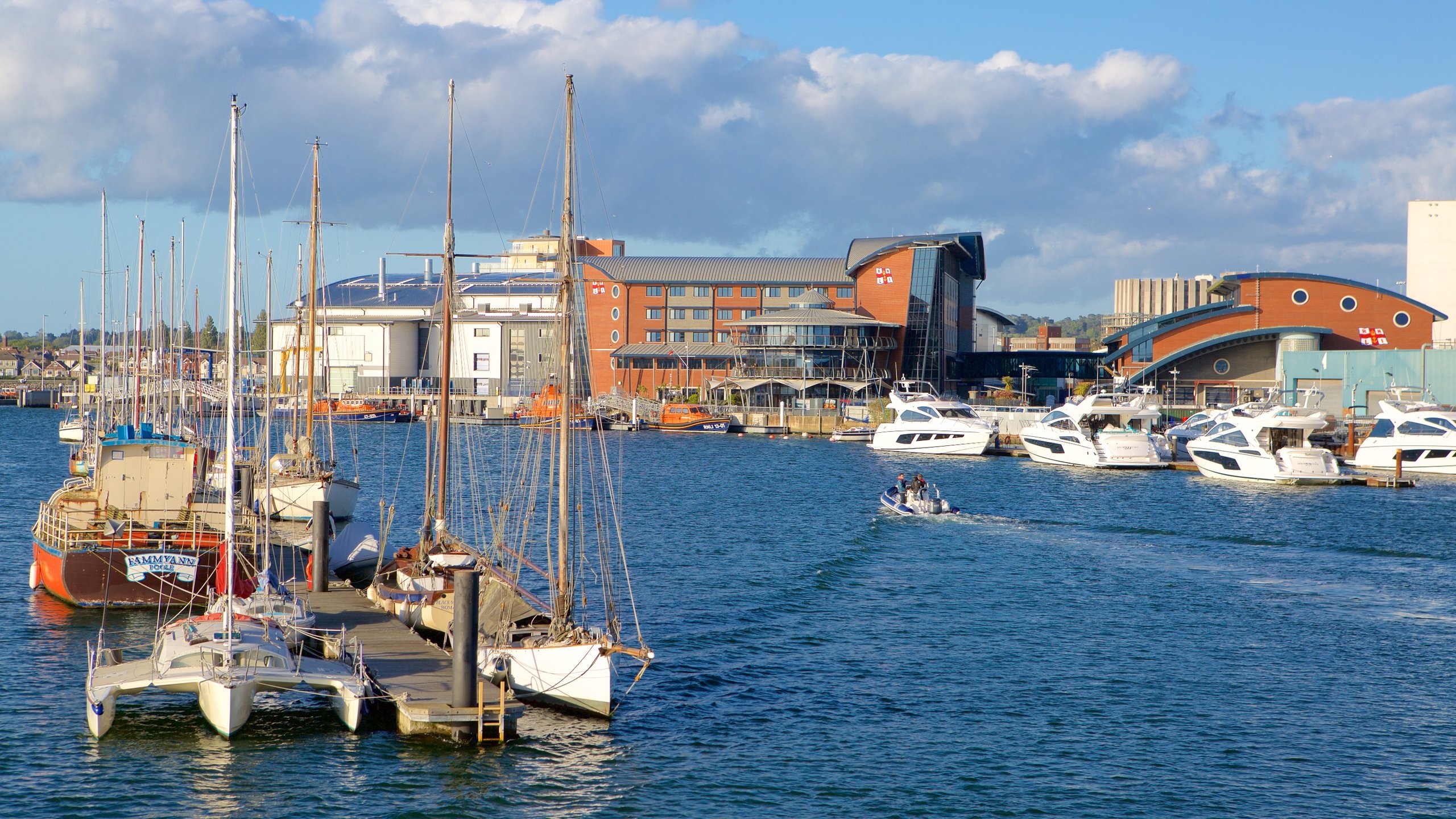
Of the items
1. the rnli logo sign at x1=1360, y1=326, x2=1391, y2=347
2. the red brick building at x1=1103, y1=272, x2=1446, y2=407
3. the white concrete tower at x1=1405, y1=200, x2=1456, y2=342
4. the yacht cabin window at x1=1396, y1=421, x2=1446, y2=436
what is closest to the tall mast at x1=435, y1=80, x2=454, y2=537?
the yacht cabin window at x1=1396, y1=421, x2=1446, y2=436

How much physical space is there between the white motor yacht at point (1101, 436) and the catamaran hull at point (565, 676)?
6107 centimetres

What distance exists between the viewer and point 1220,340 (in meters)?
106

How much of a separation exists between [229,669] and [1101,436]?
2664 inches

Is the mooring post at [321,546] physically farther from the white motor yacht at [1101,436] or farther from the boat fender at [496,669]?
the white motor yacht at [1101,436]

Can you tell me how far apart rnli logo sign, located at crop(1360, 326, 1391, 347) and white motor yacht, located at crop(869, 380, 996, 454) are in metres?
34.8

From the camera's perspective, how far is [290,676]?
22828mm

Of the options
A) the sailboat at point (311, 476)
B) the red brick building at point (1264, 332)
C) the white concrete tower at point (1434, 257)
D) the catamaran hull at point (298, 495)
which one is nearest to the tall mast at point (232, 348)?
the sailboat at point (311, 476)

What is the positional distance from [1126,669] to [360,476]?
184 ft

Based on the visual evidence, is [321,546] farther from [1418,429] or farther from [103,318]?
Result: [1418,429]

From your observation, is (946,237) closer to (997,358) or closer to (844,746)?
(997,358)

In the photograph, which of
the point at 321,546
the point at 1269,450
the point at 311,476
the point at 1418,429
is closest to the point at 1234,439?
the point at 1269,450

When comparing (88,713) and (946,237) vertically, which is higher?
(946,237)

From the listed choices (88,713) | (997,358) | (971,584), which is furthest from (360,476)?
(997,358)

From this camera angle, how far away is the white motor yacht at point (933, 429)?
90812 millimetres
